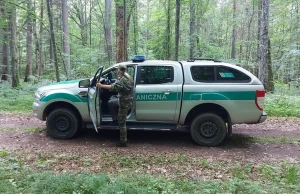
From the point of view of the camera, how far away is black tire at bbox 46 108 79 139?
6984 millimetres

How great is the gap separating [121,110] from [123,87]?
0.54 meters

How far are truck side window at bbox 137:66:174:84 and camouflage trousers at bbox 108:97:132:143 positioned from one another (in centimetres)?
66

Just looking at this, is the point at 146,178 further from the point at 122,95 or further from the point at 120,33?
the point at 120,33

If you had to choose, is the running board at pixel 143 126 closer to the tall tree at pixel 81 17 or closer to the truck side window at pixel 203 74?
the truck side window at pixel 203 74

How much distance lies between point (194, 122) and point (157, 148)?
3.45ft

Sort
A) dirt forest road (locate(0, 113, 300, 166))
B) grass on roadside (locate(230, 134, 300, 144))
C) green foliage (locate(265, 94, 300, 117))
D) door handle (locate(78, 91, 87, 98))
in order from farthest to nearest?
green foliage (locate(265, 94, 300, 117)) < grass on roadside (locate(230, 134, 300, 144)) < door handle (locate(78, 91, 87, 98)) < dirt forest road (locate(0, 113, 300, 166))

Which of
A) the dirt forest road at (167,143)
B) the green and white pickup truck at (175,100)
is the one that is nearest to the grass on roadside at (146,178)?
the dirt forest road at (167,143)

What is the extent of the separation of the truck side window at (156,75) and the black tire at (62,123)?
186cm

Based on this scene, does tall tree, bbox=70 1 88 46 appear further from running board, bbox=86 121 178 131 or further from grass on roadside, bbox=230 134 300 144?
grass on roadside, bbox=230 134 300 144

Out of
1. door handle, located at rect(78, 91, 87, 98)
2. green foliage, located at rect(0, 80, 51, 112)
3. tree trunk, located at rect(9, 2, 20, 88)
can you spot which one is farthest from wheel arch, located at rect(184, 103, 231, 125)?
tree trunk, located at rect(9, 2, 20, 88)

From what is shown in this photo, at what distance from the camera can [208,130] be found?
265 inches

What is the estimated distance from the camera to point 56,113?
7.00 meters

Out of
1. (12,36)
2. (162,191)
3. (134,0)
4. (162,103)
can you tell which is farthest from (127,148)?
(12,36)

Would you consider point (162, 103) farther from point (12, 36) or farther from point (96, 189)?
point (12, 36)
